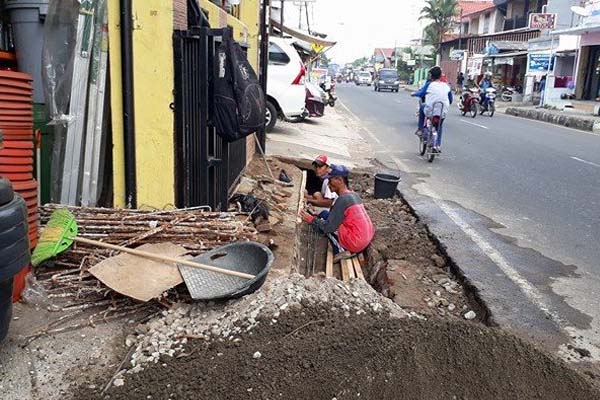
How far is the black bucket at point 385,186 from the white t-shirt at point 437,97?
3722mm

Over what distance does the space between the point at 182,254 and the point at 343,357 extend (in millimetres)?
1424

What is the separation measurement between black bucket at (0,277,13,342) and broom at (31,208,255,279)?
0.86 m

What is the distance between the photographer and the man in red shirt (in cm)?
563

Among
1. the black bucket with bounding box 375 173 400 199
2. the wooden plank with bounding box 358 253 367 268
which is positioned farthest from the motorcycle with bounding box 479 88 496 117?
the wooden plank with bounding box 358 253 367 268

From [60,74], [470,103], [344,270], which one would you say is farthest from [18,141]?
[470,103]

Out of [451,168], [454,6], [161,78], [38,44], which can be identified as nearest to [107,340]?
[161,78]

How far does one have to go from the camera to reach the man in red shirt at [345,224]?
222 inches

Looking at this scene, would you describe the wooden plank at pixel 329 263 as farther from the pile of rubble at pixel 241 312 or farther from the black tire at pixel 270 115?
the black tire at pixel 270 115

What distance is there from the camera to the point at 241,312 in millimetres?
3514

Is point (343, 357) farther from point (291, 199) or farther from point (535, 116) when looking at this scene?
point (535, 116)

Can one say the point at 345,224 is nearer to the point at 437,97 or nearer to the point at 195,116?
the point at 195,116

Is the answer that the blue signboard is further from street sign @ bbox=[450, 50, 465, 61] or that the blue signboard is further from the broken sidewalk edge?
street sign @ bbox=[450, 50, 465, 61]

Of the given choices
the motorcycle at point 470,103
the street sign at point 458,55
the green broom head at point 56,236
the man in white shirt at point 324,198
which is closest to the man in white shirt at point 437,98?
the man in white shirt at point 324,198

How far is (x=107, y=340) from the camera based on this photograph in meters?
3.38
